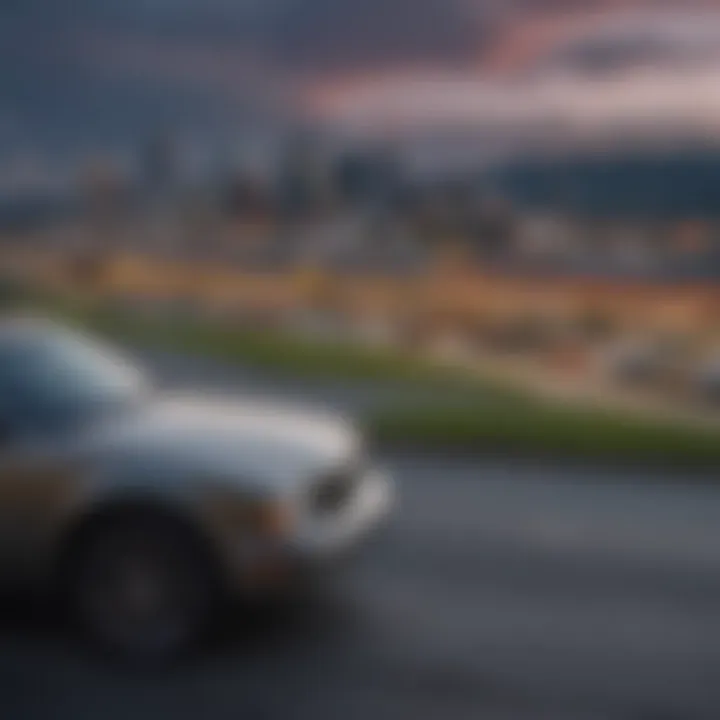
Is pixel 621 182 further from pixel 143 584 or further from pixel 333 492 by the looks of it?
pixel 143 584

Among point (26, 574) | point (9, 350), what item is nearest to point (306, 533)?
point (26, 574)

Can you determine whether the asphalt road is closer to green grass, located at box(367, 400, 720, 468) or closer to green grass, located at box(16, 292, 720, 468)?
green grass, located at box(367, 400, 720, 468)

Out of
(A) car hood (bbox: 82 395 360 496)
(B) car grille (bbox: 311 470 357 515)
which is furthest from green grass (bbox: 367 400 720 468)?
(B) car grille (bbox: 311 470 357 515)

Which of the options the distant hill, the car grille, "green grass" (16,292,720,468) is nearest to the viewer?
the car grille

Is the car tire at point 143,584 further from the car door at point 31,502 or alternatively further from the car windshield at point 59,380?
the car windshield at point 59,380

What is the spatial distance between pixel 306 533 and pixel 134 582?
2.44 ft

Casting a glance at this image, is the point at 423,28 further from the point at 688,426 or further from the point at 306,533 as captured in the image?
the point at 306,533

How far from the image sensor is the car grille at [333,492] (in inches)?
249

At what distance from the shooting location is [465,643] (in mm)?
6352

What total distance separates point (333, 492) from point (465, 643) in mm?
869

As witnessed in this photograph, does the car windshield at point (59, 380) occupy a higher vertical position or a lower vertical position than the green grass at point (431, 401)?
lower

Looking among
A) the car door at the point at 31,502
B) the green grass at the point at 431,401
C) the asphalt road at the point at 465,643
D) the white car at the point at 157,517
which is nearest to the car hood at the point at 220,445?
the white car at the point at 157,517

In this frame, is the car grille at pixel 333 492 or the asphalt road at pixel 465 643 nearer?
the asphalt road at pixel 465 643

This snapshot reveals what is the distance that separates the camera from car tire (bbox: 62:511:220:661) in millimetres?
6047
